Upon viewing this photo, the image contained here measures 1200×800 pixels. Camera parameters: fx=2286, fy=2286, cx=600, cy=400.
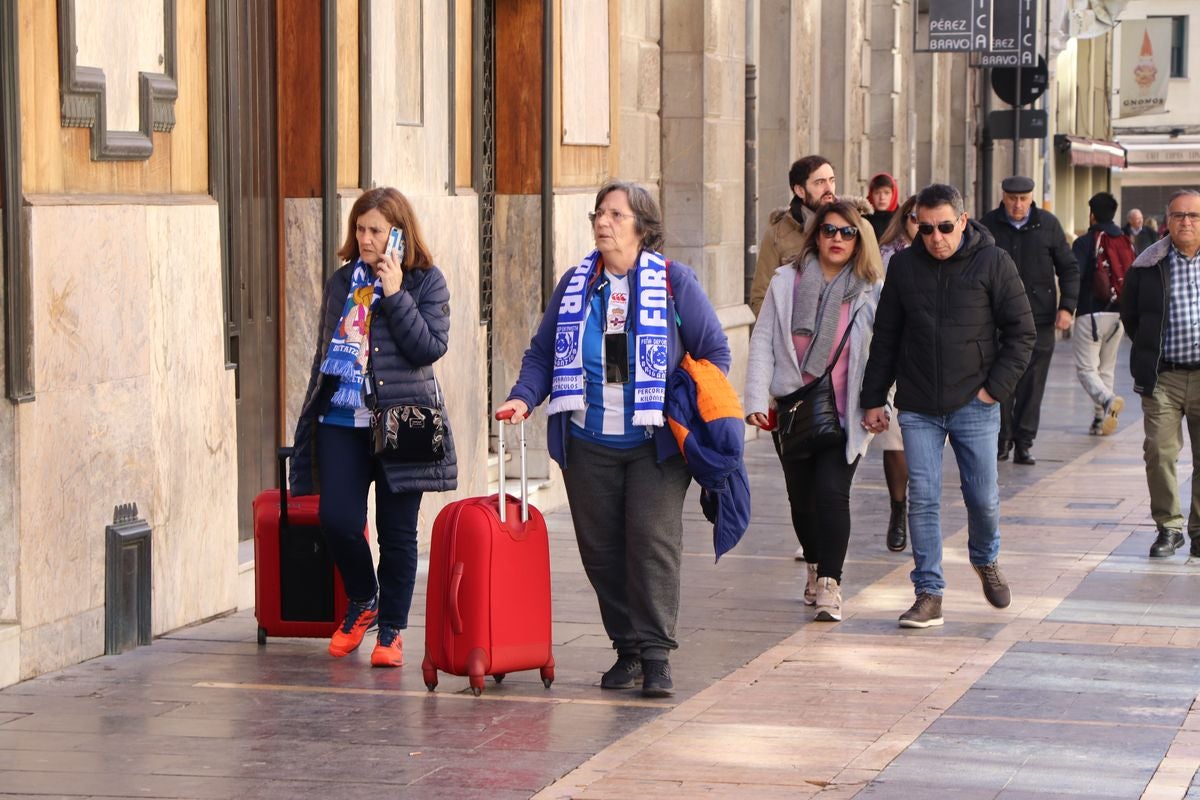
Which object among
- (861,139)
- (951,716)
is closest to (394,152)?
(951,716)

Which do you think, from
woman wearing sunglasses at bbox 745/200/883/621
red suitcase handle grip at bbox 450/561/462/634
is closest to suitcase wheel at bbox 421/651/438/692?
red suitcase handle grip at bbox 450/561/462/634

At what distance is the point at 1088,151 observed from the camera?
45.2 meters

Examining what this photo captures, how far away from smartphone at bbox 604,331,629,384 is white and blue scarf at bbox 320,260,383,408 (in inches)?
35.7

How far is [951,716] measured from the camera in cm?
744

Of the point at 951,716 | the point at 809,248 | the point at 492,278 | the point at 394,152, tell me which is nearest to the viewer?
the point at 951,716

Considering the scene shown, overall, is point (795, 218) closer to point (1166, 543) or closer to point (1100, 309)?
point (1166, 543)

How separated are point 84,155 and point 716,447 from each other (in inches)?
101

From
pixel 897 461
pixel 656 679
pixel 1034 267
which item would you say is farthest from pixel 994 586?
pixel 1034 267

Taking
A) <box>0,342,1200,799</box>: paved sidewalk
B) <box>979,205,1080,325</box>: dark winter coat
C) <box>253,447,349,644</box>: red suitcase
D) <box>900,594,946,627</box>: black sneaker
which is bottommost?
<box>0,342,1200,799</box>: paved sidewalk

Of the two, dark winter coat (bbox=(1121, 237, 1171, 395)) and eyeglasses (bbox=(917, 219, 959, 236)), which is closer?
eyeglasses (bbox=(917, 219, 959, 236))

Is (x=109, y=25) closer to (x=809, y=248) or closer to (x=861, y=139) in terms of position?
(x=809, y=248)

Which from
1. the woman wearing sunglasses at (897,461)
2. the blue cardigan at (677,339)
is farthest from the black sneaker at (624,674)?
the woman wearing sunglasses at (897,461)

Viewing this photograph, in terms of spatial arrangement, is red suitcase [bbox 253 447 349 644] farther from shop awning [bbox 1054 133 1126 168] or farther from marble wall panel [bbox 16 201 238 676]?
shop awning [bbox 1054 133 1126 168]

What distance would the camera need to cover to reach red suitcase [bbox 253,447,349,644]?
8500 mm
